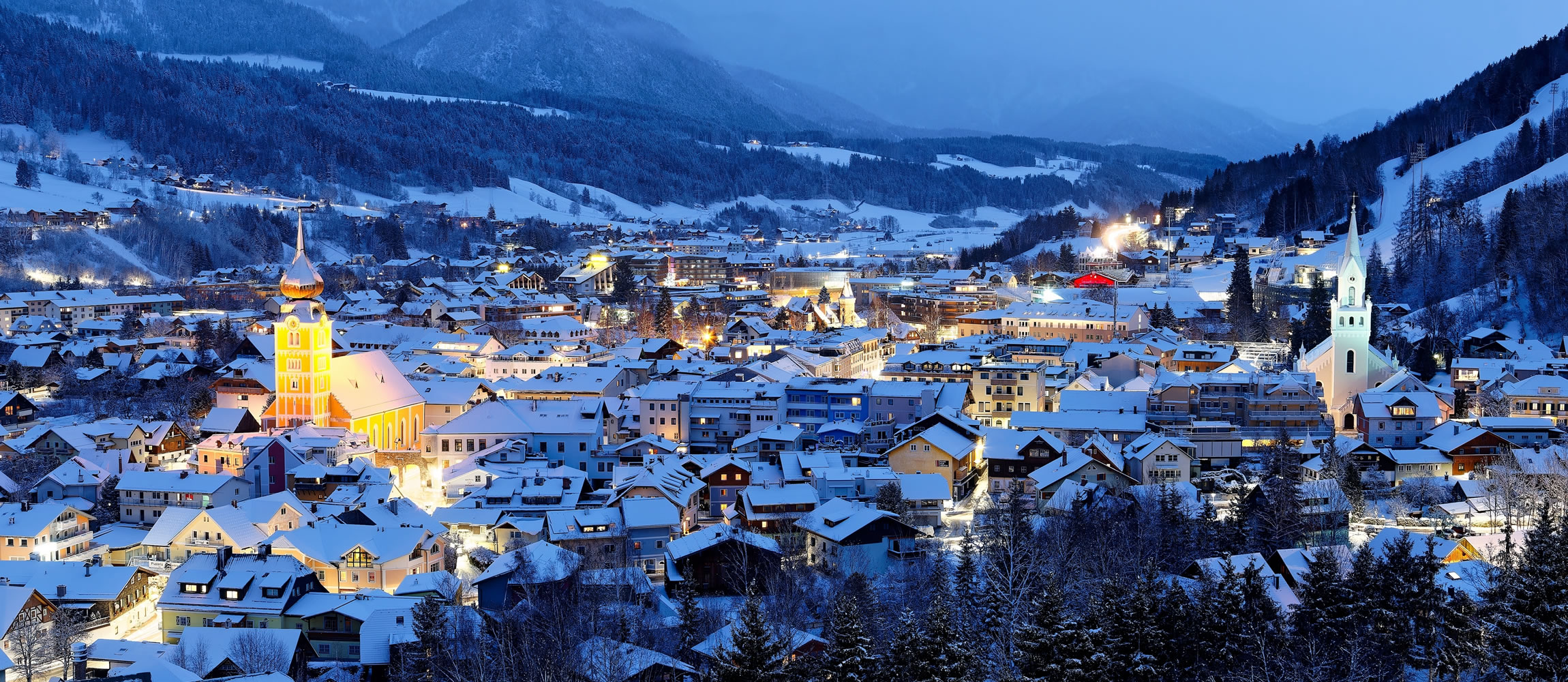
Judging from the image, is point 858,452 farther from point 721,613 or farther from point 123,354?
point 123,354

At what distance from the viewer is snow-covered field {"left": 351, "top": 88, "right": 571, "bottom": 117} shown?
14925cm

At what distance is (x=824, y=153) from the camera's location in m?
167

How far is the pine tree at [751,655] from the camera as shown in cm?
1498

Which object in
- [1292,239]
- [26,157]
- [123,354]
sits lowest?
[123,354]

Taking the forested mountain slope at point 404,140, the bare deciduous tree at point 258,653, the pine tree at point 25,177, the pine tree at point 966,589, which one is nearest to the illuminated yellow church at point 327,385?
the bare deciduous tree at point 258,653

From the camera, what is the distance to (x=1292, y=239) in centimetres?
6512

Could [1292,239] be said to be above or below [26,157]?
below

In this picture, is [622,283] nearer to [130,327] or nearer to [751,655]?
[130,327]

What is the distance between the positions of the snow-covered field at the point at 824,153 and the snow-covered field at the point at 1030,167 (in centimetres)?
929

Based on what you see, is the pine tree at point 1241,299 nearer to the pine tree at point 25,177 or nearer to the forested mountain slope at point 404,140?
the pine tree at point 25,177

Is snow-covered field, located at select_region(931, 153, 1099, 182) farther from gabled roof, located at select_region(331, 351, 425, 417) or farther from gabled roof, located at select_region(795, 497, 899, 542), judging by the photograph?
gabled roof, located at select_region(795, 497, 899, 542)

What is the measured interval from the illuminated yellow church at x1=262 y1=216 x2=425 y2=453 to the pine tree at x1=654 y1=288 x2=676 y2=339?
18260 millimetres

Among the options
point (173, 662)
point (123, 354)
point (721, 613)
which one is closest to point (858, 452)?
point (721, 613)

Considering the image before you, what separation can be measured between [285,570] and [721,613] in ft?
19.8
